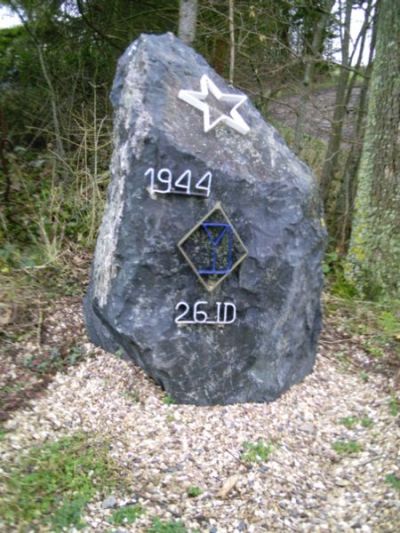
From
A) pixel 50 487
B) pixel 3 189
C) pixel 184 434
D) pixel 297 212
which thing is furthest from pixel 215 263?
pixel 3 189

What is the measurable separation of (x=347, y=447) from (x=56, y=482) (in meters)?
1.51

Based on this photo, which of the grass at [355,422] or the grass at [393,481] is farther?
the grass at [355,422]

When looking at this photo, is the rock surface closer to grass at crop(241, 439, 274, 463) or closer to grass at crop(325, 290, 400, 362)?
grass at crop(241, 439, 274, 463)

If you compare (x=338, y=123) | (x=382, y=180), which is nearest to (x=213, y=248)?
(x=382, y=180)

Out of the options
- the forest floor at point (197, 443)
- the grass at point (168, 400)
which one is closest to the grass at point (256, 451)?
the forest floor at point (197, 443)

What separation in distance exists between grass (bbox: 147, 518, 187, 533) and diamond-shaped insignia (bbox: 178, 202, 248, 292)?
1191 millimetres

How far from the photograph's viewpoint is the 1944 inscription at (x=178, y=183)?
2.90 metres

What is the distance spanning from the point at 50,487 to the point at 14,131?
199 inches

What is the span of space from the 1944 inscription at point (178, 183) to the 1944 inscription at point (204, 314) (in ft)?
1.97

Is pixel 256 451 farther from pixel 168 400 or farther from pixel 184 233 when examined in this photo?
pixel 184 233

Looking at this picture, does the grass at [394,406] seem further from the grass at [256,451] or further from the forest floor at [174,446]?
the grass at [256,451]

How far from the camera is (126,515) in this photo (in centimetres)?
239

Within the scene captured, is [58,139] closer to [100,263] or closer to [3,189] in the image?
[3,189]

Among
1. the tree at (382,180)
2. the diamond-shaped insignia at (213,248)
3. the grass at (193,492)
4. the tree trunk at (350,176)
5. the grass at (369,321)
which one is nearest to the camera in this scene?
the grass at (193,492)
